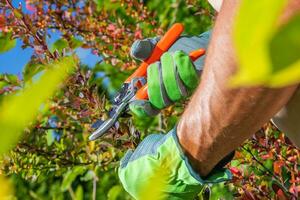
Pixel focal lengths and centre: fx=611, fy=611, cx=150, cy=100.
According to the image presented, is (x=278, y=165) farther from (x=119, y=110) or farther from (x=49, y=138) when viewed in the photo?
(x=49, y=138)

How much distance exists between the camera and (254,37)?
0.15 metres

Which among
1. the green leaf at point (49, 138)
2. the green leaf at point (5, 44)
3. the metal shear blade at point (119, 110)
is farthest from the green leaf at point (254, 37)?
the green leaf at point (5, 44)

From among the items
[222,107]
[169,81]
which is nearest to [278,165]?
[169,81]

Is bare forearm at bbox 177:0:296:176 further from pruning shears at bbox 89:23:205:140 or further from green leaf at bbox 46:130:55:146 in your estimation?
green leaf at bbox 46:130:55:146

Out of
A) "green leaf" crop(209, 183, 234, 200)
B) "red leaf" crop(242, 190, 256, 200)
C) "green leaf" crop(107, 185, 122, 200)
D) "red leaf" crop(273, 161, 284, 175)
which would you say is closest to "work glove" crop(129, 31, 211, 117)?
"red leaf" crop(242, 190, 256, 200)

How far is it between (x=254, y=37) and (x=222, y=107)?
801 mm

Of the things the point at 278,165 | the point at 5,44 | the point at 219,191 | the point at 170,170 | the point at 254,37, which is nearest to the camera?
the point at 254,37

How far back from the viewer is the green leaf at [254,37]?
0.15m

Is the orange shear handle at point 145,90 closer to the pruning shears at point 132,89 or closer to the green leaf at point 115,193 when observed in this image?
the pruning shears at point 132,89

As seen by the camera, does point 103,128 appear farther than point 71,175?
No

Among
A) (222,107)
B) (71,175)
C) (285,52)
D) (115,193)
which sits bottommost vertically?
(115,193)

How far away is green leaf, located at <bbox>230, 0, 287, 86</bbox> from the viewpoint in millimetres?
149

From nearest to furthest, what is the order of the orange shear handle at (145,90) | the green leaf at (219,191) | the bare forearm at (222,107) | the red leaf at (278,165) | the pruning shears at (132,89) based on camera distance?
the bare forearm at (222,107), the orange shear handle at (145,90), the pruning shears at (132,89), the red leaf at (278,165), the green leaf at (219,191)

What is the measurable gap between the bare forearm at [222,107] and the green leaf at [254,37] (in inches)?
24.9
